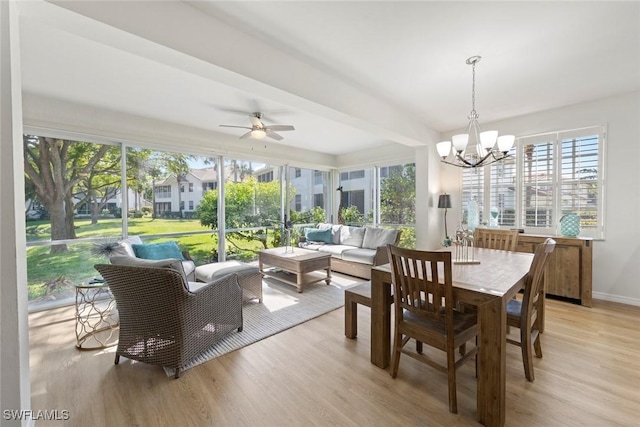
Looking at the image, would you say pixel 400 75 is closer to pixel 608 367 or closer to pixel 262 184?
pixel 608 367

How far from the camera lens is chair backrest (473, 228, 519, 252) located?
3083mm

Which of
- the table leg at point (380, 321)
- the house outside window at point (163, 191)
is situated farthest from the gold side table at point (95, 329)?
the table leg at point (380, 321)

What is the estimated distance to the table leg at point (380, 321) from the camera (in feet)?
7.01

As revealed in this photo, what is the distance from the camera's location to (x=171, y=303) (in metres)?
2.01

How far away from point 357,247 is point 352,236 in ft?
1.07

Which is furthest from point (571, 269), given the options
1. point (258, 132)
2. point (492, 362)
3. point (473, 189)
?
point (258, 132)

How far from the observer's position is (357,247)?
521 centimetres

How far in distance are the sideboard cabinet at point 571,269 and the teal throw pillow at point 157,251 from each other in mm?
5219

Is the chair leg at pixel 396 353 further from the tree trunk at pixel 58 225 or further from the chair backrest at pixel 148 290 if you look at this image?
the tree trunk at pixel 58 225

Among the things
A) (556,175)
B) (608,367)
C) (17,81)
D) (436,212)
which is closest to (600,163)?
(556,175)

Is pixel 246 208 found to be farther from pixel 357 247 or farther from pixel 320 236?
pixel 357 247

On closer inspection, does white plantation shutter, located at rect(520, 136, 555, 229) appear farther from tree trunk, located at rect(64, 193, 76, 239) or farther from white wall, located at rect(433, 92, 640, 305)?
tree trunk, located at rect(64, 193, 76, 239)

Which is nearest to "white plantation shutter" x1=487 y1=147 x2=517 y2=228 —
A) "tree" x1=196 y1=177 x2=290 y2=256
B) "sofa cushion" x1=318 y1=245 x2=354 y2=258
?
"sofa cushion" x1=318 y1=245 x2=354 y2=258

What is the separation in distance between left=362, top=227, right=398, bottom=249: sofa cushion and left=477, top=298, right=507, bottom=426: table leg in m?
3.15
